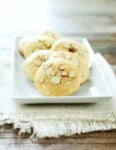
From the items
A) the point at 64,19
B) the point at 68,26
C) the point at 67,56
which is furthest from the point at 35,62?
the point at 64,19

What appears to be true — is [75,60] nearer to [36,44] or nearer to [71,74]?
[71,74]

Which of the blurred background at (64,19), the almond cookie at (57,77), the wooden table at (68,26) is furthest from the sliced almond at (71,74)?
the blurred background at (64,19)

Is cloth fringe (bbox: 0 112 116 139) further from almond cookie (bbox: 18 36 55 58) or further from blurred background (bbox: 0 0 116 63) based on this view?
blurred background (bbox: 0 0 116 63)

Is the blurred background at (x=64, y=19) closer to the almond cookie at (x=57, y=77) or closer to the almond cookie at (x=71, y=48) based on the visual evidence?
the almond cookie at (x=71, y=48)

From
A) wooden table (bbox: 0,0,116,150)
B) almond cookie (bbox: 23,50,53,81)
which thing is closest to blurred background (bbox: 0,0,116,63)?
wooden table (bbox: 0,0,116,150)

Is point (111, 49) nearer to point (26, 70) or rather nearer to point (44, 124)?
point (26, 70)

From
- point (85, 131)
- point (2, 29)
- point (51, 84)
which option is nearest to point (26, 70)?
point (51, 84)
